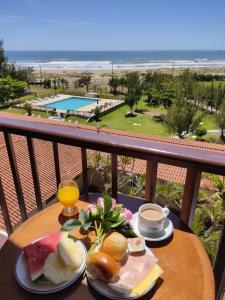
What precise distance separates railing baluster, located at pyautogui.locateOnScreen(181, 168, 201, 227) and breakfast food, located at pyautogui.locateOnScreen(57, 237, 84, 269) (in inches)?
24.9

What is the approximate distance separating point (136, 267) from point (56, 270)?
274mm

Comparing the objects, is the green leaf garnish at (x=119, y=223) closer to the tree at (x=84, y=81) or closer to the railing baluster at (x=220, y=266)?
the railing baluster at (x=220, y=266)

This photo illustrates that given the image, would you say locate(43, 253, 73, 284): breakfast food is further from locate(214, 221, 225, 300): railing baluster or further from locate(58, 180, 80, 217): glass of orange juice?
locate(214, 221, 225, 300): railing baluster

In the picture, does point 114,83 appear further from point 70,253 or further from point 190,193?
point 70,253

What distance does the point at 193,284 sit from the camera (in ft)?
2.75

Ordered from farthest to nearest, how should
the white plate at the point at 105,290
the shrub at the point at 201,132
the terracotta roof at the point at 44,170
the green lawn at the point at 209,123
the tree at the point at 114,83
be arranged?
the tree at the point at 114,83
the green lawn at the point at 209,123
the shrub at the point at 201,132
the terracotta roof at the point at 44,170
the white plate at the point at 105,290

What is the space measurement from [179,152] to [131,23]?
119618 mm

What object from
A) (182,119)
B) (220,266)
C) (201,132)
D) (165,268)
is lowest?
(201,132)

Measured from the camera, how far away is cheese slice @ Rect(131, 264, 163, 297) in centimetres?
76

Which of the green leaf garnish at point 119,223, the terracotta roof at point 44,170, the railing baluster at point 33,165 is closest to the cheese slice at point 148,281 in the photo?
the green leaf garnish at point 119,223

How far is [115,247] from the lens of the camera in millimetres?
833

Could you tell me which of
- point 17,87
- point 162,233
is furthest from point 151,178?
point 17,87

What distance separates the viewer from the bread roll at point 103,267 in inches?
29.8

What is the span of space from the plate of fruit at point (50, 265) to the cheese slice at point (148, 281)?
20cm
